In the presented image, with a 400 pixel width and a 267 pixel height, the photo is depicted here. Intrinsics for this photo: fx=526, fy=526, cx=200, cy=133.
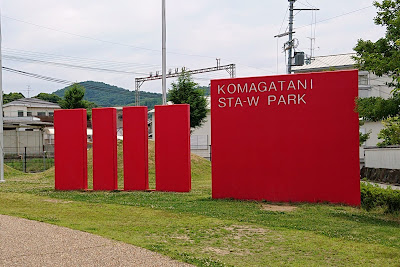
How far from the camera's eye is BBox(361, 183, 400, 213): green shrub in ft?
37.3

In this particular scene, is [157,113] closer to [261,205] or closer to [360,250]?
[261,205]

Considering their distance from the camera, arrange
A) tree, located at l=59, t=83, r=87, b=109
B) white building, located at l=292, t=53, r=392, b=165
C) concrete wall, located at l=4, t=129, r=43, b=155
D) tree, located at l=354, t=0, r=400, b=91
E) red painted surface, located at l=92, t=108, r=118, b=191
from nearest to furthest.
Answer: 1. tree, located at l=354, t=0, r=400, b=91
2. red painted surface, located at l=92, t=108, r=118, b=191
3. concrete wall, located at l=4, t=129, r=43, b=155
4. white building, located at l=292, t=53, r=392, b=165
5. tree, located at l=59, t=83, r=87, b=109

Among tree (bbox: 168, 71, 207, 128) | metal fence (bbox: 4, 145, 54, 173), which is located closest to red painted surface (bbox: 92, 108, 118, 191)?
metal fence (bbox: 4, 145, 54, 173)

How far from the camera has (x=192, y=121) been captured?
45.9 m

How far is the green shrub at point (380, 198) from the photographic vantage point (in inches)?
447

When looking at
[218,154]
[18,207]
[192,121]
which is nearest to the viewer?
[18,207]

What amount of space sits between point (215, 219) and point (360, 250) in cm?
360

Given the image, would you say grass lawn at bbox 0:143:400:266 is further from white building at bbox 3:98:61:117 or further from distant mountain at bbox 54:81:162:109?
distant mountain at bbox 54:81:162:109

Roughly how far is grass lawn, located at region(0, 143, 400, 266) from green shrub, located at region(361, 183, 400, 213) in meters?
0.25

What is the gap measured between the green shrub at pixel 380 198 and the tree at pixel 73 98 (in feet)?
131

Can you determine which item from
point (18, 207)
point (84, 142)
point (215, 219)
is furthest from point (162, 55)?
point (215, 219)

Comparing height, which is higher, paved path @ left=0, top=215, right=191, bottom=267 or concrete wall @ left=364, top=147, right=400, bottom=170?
concrete wall @ left=364, top=147, right=400, bottom=170

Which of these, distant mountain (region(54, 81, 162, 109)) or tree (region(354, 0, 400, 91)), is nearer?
tree (region(354, 0, 400, 91))

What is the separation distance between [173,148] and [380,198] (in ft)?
21.0
